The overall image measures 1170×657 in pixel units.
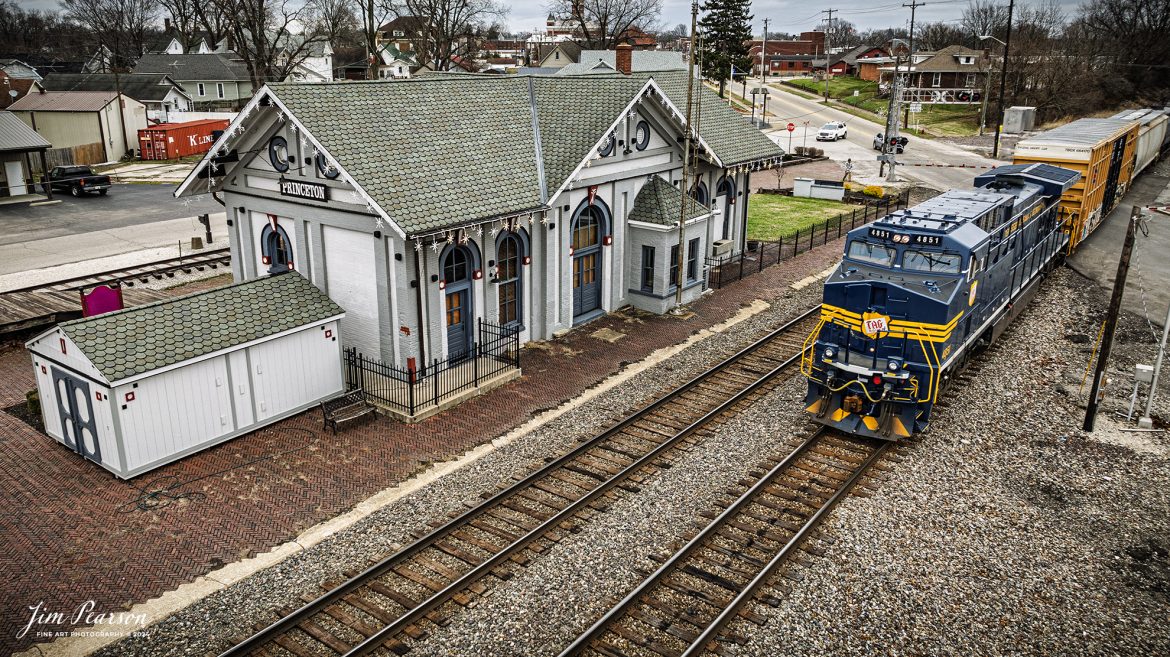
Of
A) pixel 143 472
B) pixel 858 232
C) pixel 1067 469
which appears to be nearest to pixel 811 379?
pixel 858 232

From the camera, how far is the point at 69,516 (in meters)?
14.0

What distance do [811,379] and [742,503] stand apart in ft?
13.4

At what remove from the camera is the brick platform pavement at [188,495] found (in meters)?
12.4

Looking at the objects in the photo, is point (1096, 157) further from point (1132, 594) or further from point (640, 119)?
point (1132, 594)

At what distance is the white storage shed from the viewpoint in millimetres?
14977

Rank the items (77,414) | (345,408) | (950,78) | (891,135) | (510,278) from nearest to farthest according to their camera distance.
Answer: (77,414) → (345,408) → (510,278) → (891,135) → (950,78)

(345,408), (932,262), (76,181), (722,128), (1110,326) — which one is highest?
(722,128)

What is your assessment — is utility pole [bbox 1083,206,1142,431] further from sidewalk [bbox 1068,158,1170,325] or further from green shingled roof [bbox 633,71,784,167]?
green shingled roof [bbox 633,71,784,167]

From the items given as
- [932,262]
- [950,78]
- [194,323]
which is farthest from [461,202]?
[950,78]

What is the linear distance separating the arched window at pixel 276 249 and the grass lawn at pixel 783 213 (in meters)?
21.7

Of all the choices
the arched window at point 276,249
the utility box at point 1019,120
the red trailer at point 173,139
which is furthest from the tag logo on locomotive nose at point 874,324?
the utility box at point 1019,120

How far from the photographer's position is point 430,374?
19.5 meters

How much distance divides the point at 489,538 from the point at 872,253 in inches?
403

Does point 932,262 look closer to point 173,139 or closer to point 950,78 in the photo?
point 173,139
